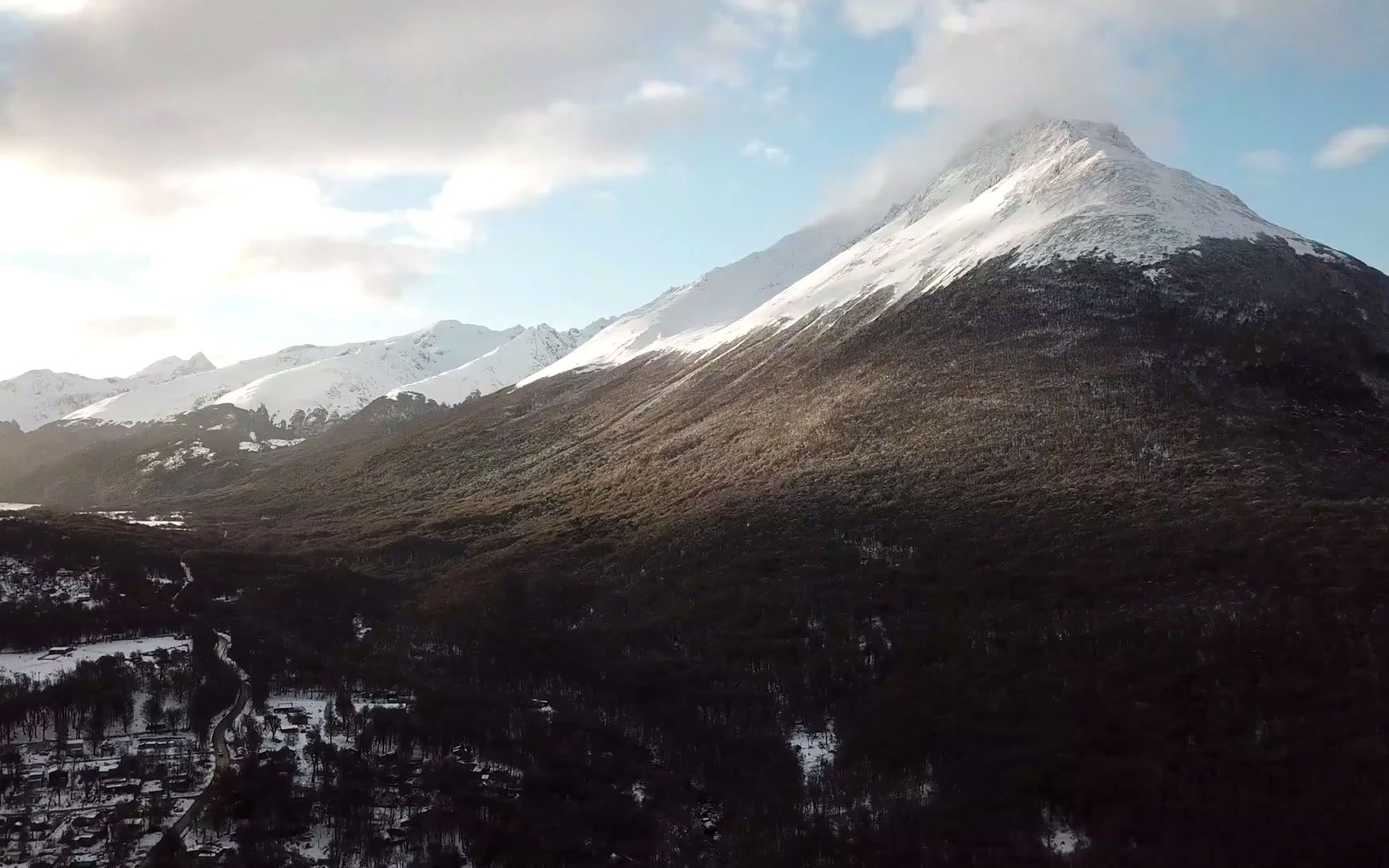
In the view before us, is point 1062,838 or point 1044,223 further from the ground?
point 1044,223

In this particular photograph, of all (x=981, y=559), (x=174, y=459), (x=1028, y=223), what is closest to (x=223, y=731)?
(x=981, y=559)

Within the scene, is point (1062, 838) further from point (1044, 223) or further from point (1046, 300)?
point (1044, 223)

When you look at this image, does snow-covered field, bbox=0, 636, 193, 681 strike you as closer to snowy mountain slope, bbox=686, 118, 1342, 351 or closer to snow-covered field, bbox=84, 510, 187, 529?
snow-covered field, bbox=84, 510, 187, 529

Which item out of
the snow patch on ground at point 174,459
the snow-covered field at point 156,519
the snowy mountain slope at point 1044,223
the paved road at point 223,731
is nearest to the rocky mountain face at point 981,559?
the snowy mountain slope at point 1044,223

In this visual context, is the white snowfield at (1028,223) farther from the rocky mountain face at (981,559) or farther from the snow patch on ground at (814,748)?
the snow patch on ground at (814,748)

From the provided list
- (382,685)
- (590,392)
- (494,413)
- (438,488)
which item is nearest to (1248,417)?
(382,685)

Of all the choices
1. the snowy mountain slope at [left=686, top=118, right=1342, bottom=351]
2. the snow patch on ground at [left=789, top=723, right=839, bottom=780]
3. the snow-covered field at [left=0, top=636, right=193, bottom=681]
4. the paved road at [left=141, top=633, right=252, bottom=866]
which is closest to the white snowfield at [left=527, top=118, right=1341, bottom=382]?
the snowy mountain slope at [left=686, top=118, right=1342, bottom=351]
